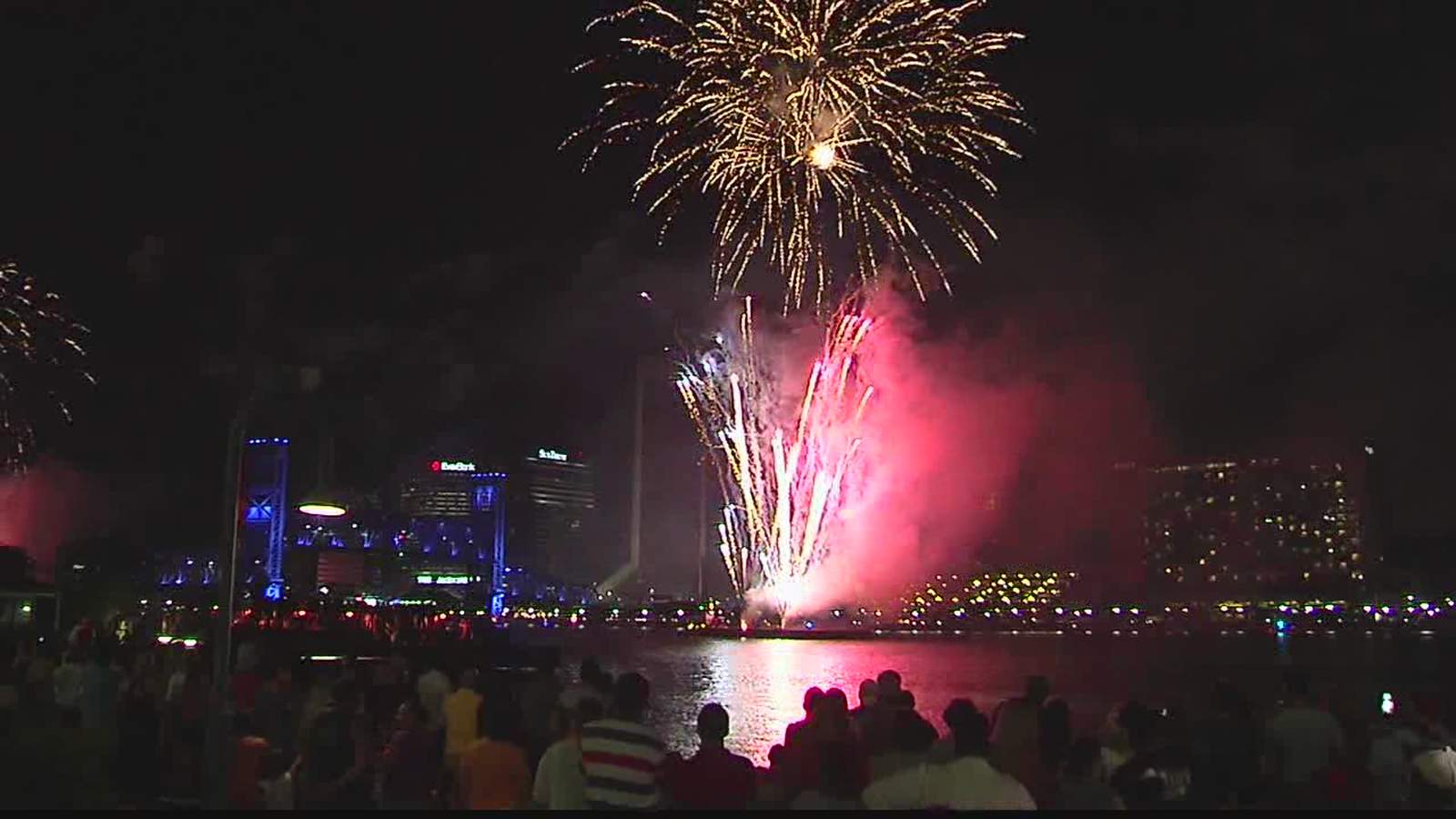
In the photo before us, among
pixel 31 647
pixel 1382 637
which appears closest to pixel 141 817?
pixel 31 647

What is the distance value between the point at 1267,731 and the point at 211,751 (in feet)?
25.0

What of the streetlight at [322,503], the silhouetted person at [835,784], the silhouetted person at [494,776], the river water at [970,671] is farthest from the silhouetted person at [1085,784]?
the streetlight at [322,503]

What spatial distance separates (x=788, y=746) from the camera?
326 inches

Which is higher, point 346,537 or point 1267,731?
point 346,537

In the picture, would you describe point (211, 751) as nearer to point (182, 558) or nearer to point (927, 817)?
point (927, 817)

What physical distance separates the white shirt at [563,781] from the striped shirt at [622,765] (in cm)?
15

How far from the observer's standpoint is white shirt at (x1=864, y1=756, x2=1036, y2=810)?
19.5 ft

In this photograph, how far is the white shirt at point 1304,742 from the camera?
942 cm

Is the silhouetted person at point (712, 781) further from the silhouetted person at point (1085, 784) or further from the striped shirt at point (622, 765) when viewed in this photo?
the silhouetted person at point (1085, 784)

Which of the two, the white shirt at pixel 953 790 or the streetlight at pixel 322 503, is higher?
the streetlight at pixel 322 503

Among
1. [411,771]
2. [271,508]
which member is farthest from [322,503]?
[271,508]

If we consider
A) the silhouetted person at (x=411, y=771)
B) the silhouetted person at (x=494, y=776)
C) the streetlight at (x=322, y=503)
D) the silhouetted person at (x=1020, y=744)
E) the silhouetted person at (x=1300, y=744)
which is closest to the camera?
the silhouetted person at (x=494, y=776)

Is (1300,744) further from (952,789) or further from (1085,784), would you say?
(952,789)

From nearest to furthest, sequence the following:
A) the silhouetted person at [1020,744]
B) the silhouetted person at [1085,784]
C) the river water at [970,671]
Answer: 1. the silhouetted person at [1085,784]
2. the silhouetted person at [1020,744]
3. the river water at [970,671]
